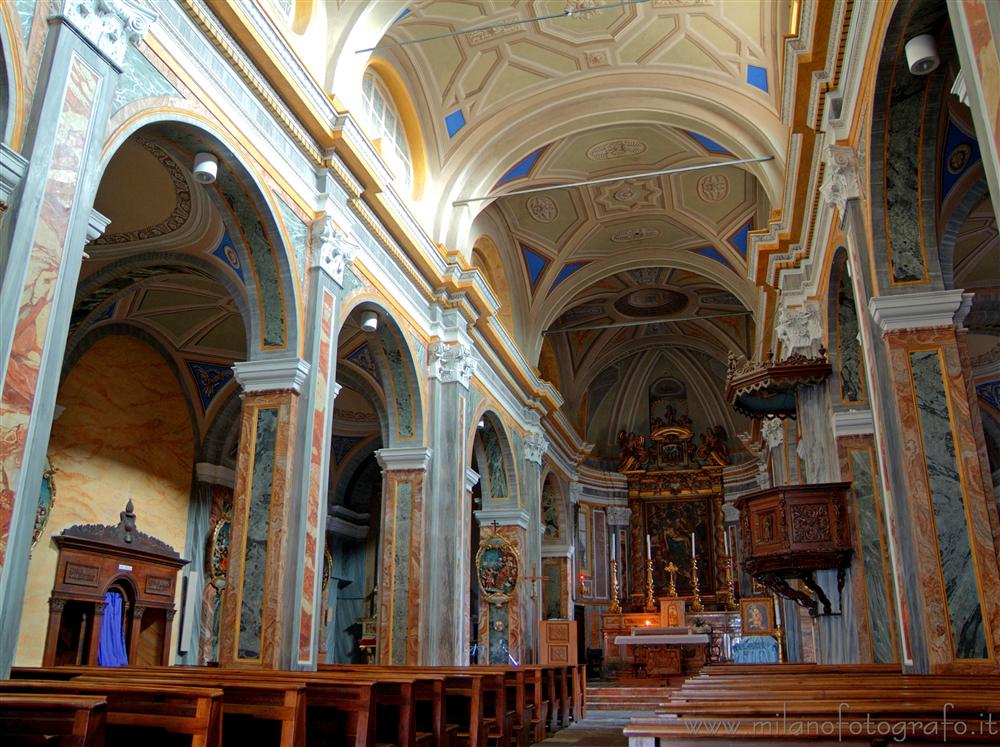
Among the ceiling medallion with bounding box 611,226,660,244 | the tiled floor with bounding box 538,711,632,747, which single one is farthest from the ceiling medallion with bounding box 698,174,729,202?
the tiled floor with bounding box 538,711,632,747

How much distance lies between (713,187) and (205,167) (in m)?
9.53

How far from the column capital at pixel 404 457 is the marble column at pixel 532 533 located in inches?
180

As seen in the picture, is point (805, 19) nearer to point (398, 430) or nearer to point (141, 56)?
point (141, 56)

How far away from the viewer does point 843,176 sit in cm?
670

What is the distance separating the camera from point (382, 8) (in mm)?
9281

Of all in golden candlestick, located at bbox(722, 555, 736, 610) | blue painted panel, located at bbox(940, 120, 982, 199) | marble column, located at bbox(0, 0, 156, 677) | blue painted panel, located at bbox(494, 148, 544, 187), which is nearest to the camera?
marble column, located at bbox(0, 0, 156, 677)

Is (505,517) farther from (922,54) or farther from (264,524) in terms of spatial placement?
(922,54)

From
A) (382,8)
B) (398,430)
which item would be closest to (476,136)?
(382,8)

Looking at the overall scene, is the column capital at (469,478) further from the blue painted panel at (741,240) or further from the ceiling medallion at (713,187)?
the blue painted panel at (741,240)

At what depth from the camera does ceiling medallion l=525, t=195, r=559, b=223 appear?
1477cm

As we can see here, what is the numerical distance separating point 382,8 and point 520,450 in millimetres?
8425

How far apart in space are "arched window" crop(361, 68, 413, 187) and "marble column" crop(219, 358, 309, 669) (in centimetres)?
403

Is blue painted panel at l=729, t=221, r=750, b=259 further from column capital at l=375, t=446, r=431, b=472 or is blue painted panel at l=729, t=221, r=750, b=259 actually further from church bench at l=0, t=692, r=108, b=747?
A: church bench at l=0, t=692, r=108, b=747

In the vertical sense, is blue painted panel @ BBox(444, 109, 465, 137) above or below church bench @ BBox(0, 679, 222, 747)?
above
